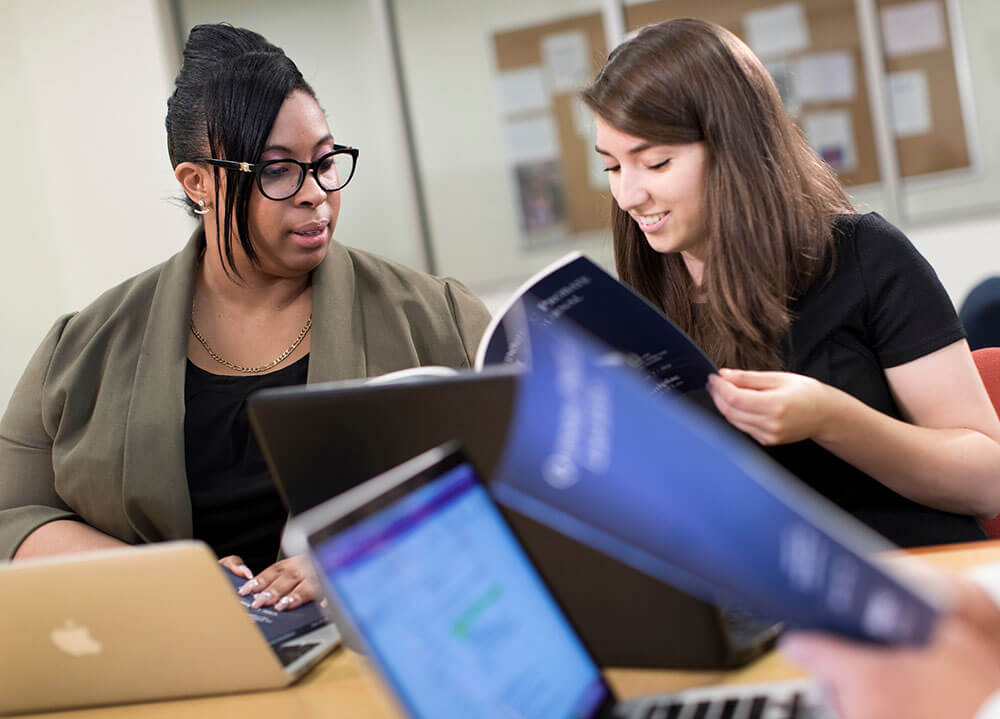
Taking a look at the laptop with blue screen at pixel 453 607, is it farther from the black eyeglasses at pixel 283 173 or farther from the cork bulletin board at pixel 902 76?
the cork bulletin board at pixel 902 76

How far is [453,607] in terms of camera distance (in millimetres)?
677

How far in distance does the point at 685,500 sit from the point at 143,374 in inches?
54.3

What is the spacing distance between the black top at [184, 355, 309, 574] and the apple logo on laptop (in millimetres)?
647

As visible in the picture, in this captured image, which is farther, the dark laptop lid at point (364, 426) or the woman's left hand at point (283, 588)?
the woman's left hand at point (283, 588)

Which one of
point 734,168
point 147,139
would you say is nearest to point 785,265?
point 734,168

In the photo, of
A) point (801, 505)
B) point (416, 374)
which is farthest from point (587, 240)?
point (801, 505)

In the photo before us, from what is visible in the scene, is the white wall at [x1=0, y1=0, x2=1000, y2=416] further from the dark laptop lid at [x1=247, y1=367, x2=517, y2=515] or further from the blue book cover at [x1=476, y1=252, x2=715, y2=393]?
the dark laptop lid at [x1=247, y1=367, x2=517, y2=515]

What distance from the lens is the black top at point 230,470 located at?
1675 mm

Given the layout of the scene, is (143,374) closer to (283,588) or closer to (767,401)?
(283,588)

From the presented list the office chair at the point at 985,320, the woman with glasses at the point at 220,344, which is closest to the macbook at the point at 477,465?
the woman with glasses at the point at 220,344

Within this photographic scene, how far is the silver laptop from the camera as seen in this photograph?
934 millimetres

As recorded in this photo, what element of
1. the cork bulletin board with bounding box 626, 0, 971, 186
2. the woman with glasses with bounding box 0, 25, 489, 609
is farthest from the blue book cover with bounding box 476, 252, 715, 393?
the cork bulletin board with bounding box 626, 0, 971, 186

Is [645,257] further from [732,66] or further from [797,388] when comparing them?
[797,388]

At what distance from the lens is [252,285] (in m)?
1.83
